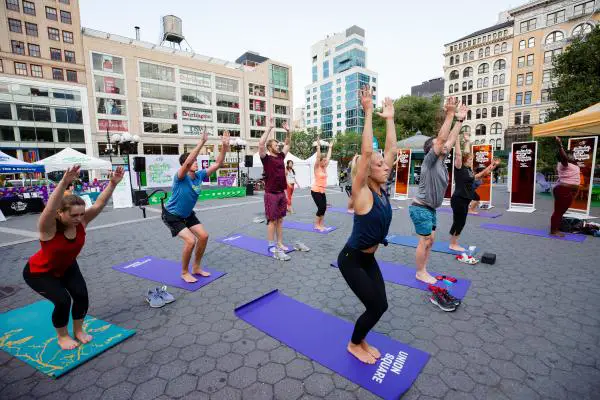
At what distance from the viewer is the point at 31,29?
3478 cm

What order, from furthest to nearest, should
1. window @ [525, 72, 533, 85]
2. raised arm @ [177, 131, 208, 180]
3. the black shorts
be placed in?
window @ [525, 72, 533, 85], the black shorts, raised arm @ [177, 131, 208, 180]

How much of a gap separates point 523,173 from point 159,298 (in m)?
12.8

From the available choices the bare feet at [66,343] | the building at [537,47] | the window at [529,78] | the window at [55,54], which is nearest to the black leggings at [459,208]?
the bare feet at [66,343]

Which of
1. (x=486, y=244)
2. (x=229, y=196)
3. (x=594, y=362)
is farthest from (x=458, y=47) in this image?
(x=594, y=362)

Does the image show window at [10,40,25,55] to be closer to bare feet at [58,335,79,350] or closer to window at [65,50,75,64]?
window at [65,50,75,64]

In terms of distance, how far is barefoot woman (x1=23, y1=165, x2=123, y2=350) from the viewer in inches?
97.5

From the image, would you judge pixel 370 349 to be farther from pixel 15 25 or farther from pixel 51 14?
pixel 51 14

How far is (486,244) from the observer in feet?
21.5

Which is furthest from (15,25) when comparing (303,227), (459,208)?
(459,208)

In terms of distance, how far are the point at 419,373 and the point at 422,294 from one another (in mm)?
1706

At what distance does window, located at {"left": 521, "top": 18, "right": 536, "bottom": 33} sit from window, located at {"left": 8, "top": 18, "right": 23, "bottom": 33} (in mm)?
72720

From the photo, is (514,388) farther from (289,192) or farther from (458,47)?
(458,47)

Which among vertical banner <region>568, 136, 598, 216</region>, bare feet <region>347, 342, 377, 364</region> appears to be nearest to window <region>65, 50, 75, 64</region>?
bare feet <region>347, 342, 377, 364</region>

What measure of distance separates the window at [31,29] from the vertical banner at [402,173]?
46495 millimetres
